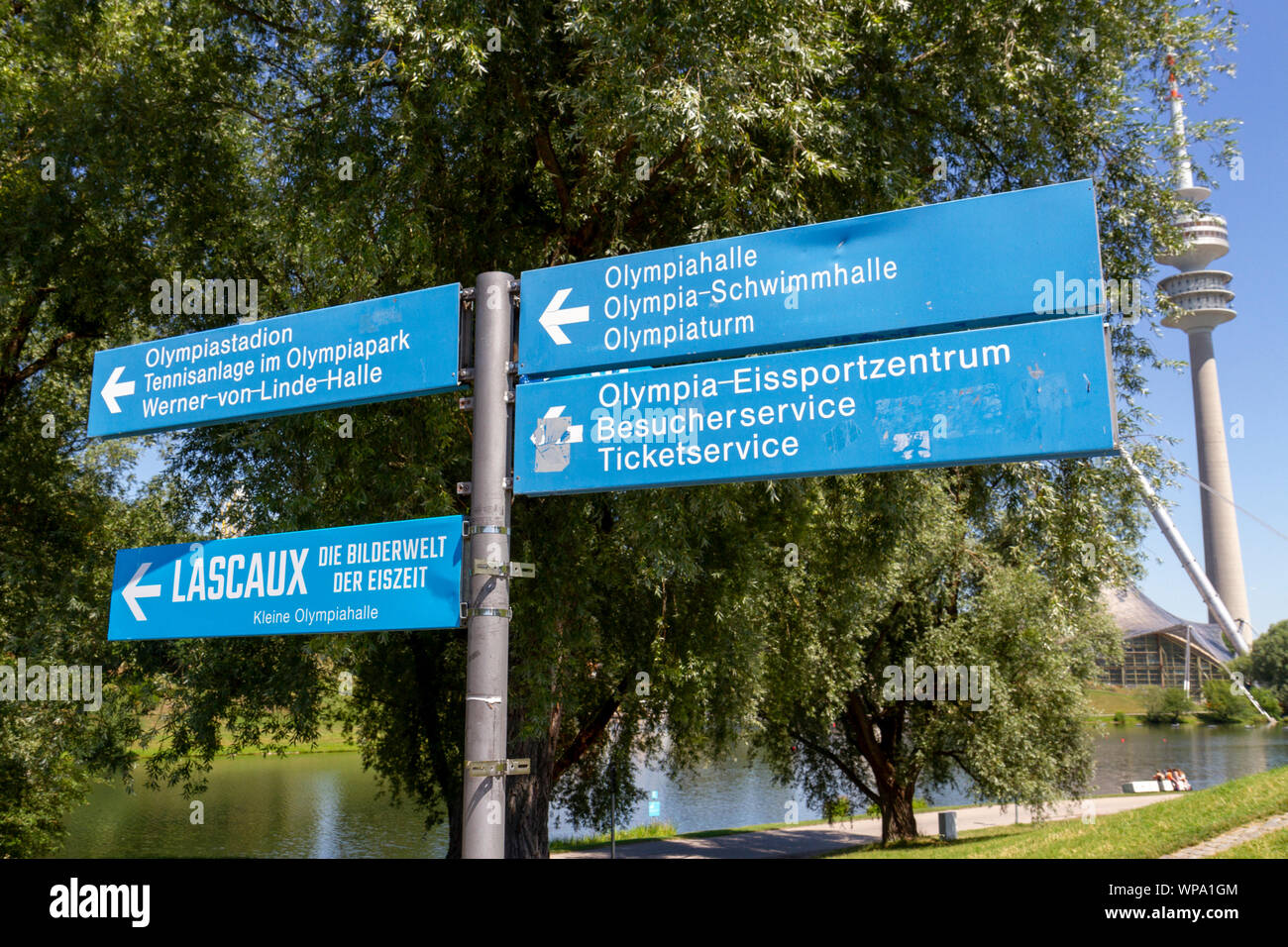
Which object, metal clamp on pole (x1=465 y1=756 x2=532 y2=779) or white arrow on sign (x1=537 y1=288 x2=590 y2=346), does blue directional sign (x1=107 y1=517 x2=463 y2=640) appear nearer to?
metal clamp on pole (x1=465 y1=756 x2=532 y2=779)

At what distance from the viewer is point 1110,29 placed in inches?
400

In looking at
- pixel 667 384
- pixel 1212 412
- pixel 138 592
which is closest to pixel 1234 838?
pixel 667 384

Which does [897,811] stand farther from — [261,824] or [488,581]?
[488,581]

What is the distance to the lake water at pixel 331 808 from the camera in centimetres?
2634

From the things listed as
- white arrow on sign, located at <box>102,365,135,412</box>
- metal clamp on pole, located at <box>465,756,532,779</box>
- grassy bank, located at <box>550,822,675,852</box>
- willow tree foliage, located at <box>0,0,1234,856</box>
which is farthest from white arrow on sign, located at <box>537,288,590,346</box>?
grassy bank, located at <box>550,822,675,852</box>

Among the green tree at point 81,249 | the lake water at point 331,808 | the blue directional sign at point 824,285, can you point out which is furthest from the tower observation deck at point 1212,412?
the blue directional sign at point 824,285

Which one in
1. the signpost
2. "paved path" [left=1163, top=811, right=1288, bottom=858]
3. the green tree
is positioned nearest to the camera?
the signpost

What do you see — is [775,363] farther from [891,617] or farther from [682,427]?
[891,617]

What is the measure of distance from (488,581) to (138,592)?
6.69 ft

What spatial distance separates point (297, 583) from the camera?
423cm

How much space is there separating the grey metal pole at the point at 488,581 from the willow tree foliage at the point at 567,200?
4.53 m

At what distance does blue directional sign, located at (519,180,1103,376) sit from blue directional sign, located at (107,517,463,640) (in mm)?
928

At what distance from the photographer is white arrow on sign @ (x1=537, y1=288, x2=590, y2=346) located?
4.08 metres

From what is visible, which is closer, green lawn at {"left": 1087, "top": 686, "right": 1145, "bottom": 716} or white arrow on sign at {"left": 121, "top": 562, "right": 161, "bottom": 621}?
white arrow on sign at {"left": 121, "top": 562, "right": 161, "bottom": 621}
